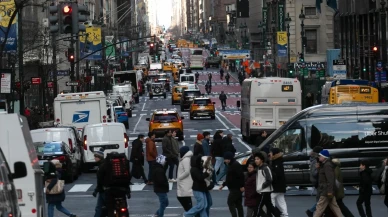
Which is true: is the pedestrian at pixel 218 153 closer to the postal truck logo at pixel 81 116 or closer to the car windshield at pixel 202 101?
the postal truck logo at pixel 81 116

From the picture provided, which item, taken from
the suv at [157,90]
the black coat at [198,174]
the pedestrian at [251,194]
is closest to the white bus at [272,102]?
the black coat at [198,174]

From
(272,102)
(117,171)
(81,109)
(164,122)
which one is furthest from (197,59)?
(117,171)

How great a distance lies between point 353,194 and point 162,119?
27.1 metres

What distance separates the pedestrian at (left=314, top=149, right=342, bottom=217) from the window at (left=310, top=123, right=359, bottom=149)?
7.62 m

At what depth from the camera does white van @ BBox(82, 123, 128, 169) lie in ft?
122

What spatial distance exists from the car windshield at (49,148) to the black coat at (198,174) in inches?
514

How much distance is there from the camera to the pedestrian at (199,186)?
2006 cm

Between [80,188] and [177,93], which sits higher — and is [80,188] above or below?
below

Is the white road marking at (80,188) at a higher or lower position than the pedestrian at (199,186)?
lower

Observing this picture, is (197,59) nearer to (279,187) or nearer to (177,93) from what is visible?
(177,93)

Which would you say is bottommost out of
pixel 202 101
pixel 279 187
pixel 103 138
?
pixel 202 101

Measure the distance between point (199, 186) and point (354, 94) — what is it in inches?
1026

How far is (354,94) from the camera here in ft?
149

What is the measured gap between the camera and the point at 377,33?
72.6 m
